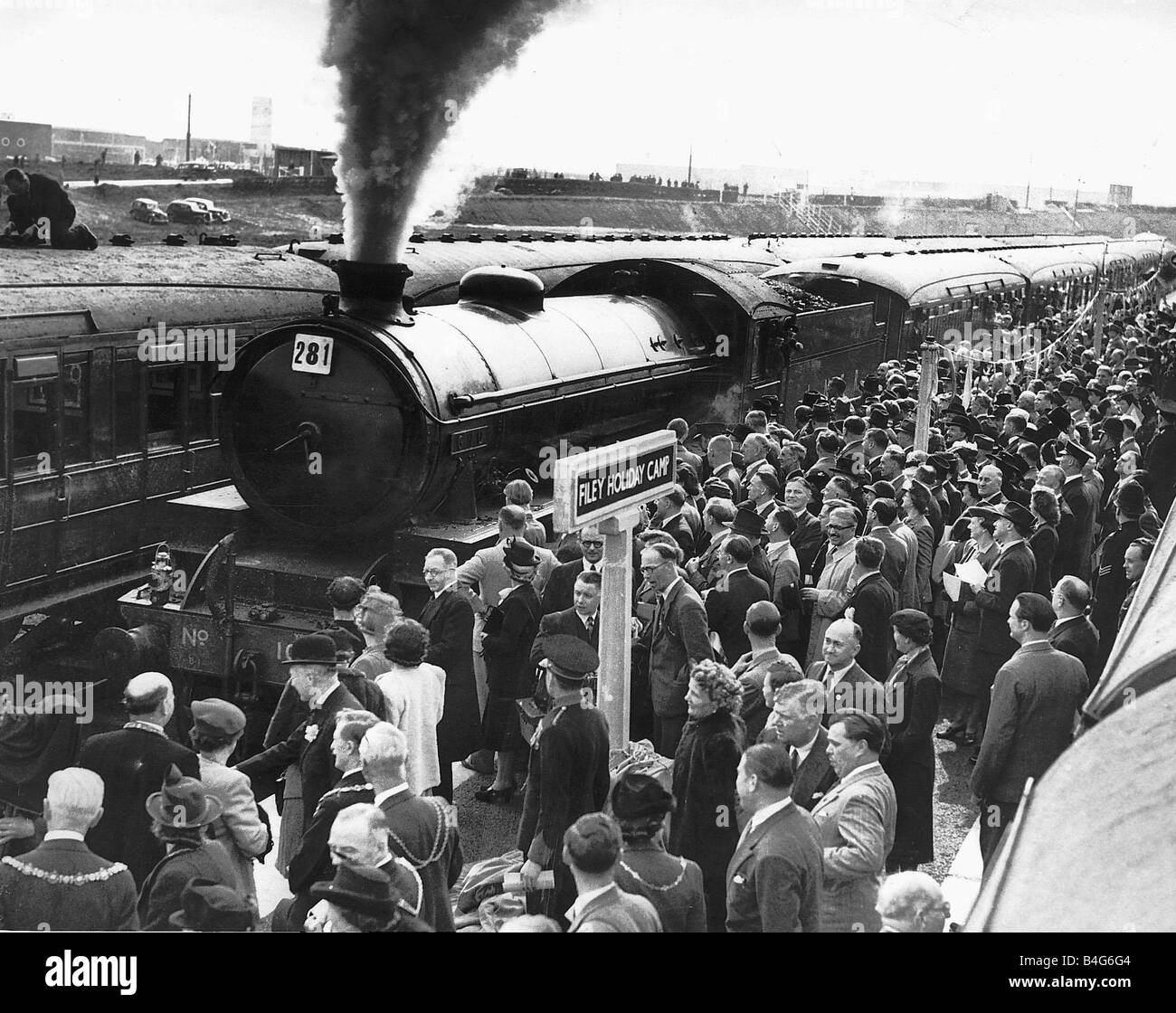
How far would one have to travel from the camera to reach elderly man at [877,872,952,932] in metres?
3.19

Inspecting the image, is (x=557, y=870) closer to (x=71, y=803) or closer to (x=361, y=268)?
(x=71, y=803)

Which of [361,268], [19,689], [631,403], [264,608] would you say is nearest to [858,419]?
[631,403]

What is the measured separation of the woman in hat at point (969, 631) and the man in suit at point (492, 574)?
245 cm

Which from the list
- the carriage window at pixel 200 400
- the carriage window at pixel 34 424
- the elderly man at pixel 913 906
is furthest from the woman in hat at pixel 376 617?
the carriage window at pixel 200 400

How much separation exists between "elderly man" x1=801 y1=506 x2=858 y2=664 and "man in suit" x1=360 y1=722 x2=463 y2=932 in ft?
9.77

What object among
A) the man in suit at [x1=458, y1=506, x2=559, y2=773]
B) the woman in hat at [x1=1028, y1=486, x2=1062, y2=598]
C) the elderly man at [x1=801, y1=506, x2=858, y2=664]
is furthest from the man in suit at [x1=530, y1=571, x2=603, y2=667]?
the woman in hat at [x1=1028, y1=486, x2=1062, y2=598]

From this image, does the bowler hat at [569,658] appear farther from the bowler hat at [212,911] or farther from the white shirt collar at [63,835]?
the white shirt collar at [63,835]

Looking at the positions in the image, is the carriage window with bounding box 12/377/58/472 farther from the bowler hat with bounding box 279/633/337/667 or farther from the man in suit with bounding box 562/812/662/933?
the man in suit with bounding box 562/812/662/933

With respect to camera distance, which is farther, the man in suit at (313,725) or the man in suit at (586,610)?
the man in suit at (586,610)

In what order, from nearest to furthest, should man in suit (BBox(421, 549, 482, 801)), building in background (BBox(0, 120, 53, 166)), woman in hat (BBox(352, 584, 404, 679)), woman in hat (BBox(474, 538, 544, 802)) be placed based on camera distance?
woman in hat (BBox(352, 584, 404, 679)) < man in suit (BBox(421, 549, 482, 801)) < woman in hat (BBox(474, 538, 544, 802)) < building in background (BBox(0, 120, 53, 166))

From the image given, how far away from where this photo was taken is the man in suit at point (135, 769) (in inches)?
162

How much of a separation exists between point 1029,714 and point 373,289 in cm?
429
